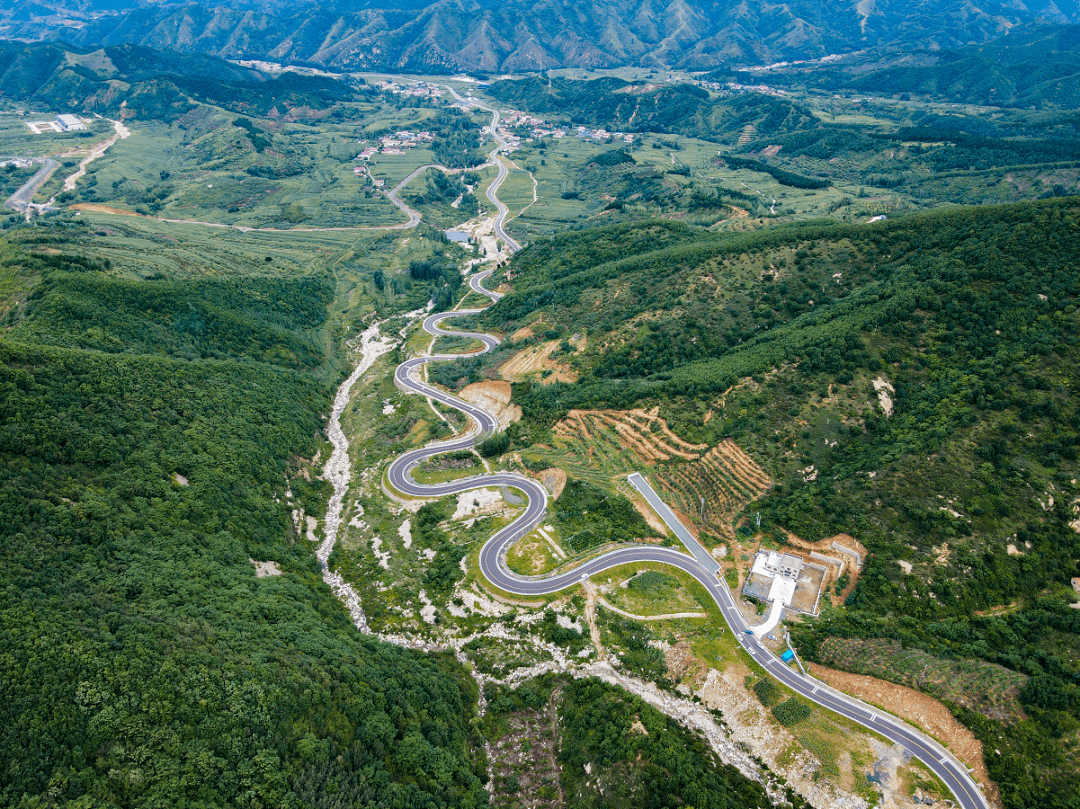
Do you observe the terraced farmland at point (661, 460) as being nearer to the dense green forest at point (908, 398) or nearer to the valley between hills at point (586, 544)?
the valley between hills at point (586, 544)

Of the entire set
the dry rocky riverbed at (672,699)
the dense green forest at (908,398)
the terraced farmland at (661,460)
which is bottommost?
the dry rocky riverbed at (672,699)

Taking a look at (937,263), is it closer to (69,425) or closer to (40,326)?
(69,425)

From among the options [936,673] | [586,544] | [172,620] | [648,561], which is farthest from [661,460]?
[172,620]

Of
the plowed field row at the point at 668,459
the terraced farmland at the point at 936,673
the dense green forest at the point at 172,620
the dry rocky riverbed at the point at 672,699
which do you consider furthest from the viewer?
the plowed field row at the point at 668,459

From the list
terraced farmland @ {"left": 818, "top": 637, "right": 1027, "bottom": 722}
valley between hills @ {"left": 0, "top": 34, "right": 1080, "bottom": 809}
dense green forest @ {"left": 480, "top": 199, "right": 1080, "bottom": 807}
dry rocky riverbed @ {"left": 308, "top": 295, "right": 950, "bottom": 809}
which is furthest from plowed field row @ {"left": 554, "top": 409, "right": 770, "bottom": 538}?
dry rocky riverbed @ {"left": 308, "top": 295, "right": 950, "bottom": 809}

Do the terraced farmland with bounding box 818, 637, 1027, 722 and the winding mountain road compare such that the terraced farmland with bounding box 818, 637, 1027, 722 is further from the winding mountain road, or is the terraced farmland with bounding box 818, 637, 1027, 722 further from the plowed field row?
the plowed field row

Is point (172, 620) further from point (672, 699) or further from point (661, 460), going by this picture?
point (661, 460)

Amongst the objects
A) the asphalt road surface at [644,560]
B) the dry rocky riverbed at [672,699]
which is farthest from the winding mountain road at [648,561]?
the dry rocky riverbed at [672,699]
